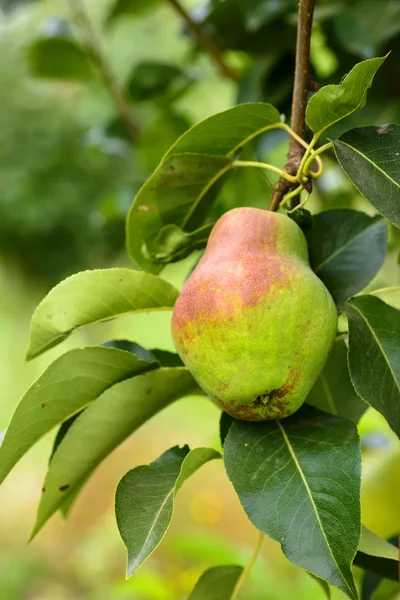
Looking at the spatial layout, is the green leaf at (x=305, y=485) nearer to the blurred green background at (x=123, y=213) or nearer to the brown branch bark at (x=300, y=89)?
the brown branch bark at (x=300, y=89)

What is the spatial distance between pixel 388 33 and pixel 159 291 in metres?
0.40

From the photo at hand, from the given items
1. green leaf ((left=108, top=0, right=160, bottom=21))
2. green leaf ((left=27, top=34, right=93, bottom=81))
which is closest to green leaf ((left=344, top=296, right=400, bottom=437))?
green leaf ((left=108, top=0, right=160, bottom=21))

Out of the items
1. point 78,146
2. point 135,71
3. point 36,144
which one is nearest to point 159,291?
point 135,71

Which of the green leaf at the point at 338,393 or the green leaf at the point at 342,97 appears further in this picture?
the green leaf at the point at 338,393

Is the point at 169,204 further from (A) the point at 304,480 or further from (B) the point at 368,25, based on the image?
(B) the point at 368,25

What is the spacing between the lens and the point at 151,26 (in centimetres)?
351

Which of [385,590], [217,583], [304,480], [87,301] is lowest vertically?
[385,590]

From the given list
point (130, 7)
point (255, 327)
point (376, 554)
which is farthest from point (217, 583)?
point (130, 7)

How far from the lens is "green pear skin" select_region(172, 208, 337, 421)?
15.2 inches

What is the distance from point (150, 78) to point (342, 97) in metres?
0.66

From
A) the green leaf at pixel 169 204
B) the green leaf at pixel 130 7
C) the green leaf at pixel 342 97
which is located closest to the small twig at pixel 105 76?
the green leaf at pixel 130 7

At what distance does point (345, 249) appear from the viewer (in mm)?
508

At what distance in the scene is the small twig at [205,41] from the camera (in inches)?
36.4

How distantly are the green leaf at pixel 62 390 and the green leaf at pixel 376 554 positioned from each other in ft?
0.60
